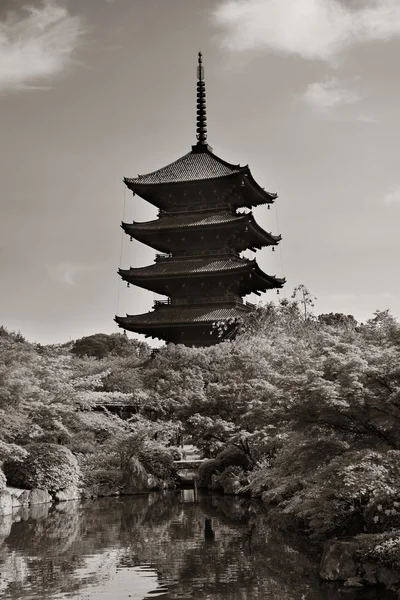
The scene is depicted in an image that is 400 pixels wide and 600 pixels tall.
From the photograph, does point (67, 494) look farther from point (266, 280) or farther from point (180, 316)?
point (266, 280)

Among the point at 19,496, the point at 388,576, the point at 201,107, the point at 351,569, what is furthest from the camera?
the point at 201,107

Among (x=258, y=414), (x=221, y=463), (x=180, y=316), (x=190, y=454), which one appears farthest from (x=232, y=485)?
(x=180, y=316)

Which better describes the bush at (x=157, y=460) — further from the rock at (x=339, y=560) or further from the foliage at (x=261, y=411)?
the rock at (x=339, y=560)

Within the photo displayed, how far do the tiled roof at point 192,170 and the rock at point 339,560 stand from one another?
30915 mm

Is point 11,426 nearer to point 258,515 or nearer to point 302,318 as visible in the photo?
point 258,515

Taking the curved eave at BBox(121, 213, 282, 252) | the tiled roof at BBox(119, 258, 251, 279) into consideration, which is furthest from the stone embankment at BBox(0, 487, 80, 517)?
the curved eave at BBox(121, 213, 282, 252)

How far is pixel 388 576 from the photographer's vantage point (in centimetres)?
1117

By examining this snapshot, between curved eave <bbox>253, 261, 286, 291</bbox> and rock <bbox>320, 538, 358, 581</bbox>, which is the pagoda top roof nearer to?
curved eave <bbox>253, 261, 286, 291</bbox>

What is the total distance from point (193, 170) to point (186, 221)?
11.9 ft

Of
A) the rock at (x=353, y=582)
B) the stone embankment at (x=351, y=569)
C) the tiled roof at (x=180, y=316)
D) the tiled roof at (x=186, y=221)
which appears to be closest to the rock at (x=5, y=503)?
the stone embankment at (x=351, y=569)

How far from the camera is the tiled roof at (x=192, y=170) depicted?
138 ft

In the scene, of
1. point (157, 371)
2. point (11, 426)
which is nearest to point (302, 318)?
point (157, 371)

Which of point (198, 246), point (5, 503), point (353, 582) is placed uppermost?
point (198, 246)

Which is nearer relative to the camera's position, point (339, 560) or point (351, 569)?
point (351, 569)
